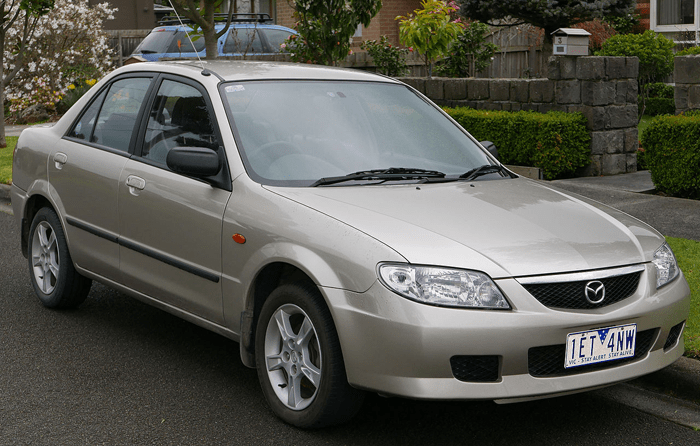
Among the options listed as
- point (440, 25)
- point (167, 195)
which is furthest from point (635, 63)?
point (167, 195)

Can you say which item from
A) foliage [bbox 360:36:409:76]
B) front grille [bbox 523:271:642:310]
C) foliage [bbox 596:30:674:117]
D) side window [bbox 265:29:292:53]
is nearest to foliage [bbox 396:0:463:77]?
foliage [bbox 360:36:409:76]

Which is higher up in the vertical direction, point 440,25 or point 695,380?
point 440,25

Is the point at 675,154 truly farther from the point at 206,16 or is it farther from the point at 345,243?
the point at 345,243

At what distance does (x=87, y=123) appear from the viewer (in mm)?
5930

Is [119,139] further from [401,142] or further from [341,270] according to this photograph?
[341,270]

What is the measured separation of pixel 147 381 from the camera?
4875 millimetres

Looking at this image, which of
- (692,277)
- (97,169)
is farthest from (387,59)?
(97,169)

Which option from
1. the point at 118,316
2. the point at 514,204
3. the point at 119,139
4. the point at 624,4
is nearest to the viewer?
the point at 514,204

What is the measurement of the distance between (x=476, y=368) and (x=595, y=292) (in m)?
0.60

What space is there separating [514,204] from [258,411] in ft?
5.22

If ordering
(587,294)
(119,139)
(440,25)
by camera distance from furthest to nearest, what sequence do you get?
(440,25)
(119,139)
(587,294)

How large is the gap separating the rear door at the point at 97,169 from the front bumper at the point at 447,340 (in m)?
2.07

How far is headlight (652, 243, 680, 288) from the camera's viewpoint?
4.16 meters

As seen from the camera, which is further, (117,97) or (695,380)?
(117,97)
